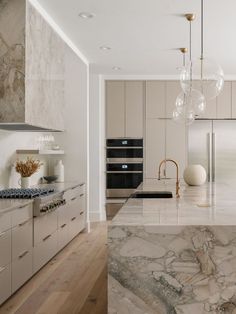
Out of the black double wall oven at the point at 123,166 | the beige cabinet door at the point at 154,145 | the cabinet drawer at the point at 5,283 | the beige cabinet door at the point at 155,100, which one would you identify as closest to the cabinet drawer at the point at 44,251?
the cabinet drawer at the point at 5,283

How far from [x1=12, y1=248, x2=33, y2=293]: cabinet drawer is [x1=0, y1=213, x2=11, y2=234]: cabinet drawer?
1.19 feet

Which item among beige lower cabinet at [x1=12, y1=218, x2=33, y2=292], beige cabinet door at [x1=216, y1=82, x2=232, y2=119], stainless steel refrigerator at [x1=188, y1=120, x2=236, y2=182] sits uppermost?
beige cabinet door at [x1=216, y1=82, x2=232, y2=119]

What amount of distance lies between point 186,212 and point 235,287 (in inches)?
Answer: 25.7

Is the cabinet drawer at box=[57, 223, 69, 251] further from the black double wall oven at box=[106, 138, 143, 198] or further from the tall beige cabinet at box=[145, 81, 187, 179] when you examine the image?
the tall beige cabinet at box=[145, 81, 187, 179]

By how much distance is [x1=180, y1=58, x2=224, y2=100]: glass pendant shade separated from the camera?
362 centimetres

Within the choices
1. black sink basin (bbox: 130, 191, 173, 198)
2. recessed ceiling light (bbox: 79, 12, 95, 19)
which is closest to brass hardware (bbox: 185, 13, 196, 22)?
recessed ceiling light (bbox: 79, 12, 95, 19)

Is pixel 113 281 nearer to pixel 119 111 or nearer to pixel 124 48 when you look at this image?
pixel 124 48

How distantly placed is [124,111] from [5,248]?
4821 mm

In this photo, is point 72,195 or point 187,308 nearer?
point 187,308

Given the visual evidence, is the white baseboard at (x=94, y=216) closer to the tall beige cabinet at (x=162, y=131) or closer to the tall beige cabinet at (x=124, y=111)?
the tall beige cabinet at (x=162, y=131)

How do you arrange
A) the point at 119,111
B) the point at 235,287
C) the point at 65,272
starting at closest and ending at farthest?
the point at 235,287
the point at 65,272
the point at 119,111

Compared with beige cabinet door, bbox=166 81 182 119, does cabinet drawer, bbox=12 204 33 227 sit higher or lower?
lower

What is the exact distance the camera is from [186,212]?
273cm

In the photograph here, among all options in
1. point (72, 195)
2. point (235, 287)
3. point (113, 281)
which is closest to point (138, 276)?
point (113, 281)
